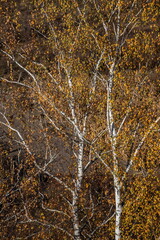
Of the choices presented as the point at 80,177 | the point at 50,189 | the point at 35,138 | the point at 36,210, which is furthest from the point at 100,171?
the point at 80,177

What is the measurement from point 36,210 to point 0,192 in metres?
3.50

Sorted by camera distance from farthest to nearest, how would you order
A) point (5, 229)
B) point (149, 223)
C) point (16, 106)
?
point (16, 106)
point (5, 229)
point (149, 223)

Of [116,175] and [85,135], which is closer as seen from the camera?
[116,175]

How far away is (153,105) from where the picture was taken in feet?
57.5

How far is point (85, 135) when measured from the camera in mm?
10609

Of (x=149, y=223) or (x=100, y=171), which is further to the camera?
(x=100, y=171)

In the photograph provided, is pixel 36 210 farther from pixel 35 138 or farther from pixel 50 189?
pixel 35 138

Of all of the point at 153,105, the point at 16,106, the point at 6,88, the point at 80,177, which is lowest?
the point at 80,177

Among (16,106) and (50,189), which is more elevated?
(16,106)

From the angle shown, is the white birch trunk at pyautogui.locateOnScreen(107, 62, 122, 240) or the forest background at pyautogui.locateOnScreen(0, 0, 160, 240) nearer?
the white birch trunk at pyautogui.locateOnScreen(107, 62, 122, 240)

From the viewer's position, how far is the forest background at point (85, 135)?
30.9 feet

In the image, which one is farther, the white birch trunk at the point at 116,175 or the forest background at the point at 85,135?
the forest background at the point at 85,135

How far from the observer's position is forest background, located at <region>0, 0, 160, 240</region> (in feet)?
30.9

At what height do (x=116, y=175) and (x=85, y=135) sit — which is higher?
(x=85, y=135)
